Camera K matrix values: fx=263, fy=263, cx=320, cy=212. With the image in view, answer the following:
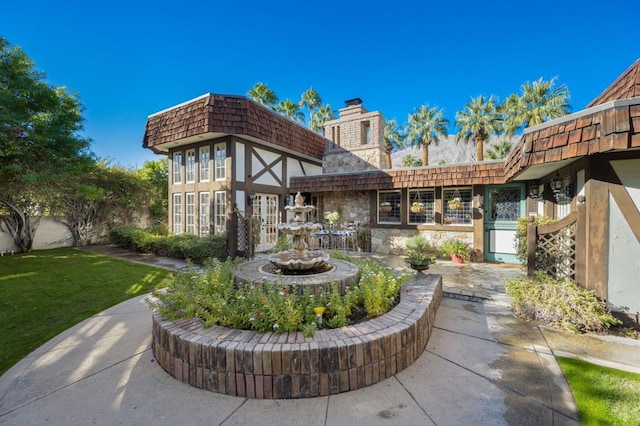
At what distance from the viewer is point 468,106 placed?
17.7 meters

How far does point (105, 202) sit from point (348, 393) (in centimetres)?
1363

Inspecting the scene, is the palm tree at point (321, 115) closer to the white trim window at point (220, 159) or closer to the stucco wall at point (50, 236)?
the white trim window at point (220, 159)

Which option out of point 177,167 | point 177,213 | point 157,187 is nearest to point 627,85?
point 177,167

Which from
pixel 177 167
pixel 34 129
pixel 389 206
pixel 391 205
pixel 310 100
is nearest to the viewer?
pixel 34 129

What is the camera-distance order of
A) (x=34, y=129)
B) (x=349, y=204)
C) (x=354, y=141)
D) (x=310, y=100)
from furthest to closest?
(x=310, y=100) → (x=354, y=141) → (x=349, y=204) → (x=34, y=129)

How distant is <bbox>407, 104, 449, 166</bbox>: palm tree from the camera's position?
19.4 metres

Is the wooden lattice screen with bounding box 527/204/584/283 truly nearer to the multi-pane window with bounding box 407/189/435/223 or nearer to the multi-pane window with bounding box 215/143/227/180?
the multi-pane window with bounding box 407/189/435/223

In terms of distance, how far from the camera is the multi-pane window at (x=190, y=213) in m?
9.99

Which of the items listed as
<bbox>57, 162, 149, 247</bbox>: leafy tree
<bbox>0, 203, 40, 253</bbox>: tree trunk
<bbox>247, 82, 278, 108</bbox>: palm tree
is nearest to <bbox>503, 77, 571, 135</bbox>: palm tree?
<bbox>247, 82, 278, 108</bbox>: palm tree

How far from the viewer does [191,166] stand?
32.8 feet

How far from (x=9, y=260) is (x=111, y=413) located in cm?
1008

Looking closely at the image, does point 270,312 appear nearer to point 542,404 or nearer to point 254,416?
point 254,416

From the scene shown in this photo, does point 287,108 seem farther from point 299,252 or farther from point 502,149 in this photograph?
point 299,252

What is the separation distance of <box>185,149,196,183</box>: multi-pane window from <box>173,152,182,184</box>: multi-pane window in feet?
1.59
